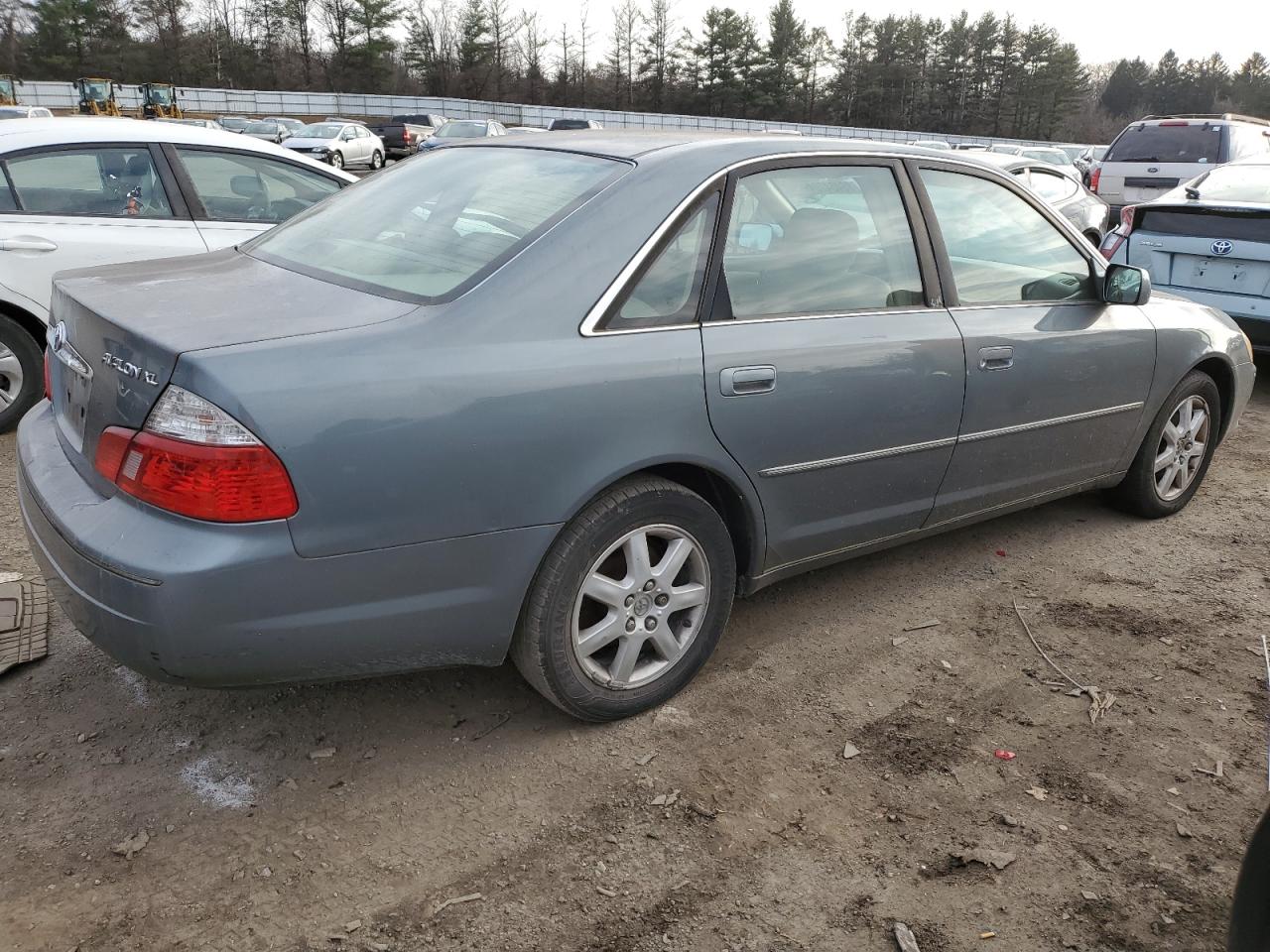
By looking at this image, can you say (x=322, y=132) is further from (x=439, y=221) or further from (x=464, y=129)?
(x=439, y=221)

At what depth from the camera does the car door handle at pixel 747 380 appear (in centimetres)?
286

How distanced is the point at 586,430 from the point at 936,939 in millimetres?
1419

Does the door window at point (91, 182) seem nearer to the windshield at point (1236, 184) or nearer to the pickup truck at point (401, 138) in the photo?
the windshield at point (1236, 184)

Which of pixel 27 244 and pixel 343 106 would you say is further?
pixel 343 106

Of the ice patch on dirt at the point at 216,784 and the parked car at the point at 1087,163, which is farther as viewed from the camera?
the parked car at the point at 1087,163

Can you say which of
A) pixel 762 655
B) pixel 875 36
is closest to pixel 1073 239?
pixel 762 655

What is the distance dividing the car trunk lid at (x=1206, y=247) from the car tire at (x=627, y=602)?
5.39 meters

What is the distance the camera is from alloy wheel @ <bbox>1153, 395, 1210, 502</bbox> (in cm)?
460

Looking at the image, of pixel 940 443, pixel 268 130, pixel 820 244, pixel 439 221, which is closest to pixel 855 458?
pixel 940 443

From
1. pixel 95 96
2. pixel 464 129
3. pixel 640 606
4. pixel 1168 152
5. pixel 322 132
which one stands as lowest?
pixel 640 606

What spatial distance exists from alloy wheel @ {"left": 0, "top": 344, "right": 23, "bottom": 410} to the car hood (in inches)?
1040

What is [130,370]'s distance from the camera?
7.66 feet

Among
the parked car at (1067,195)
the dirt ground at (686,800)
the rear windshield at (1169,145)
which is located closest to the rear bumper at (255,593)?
the dirt ground at (686,800)

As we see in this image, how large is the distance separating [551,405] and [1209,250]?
237 inches
